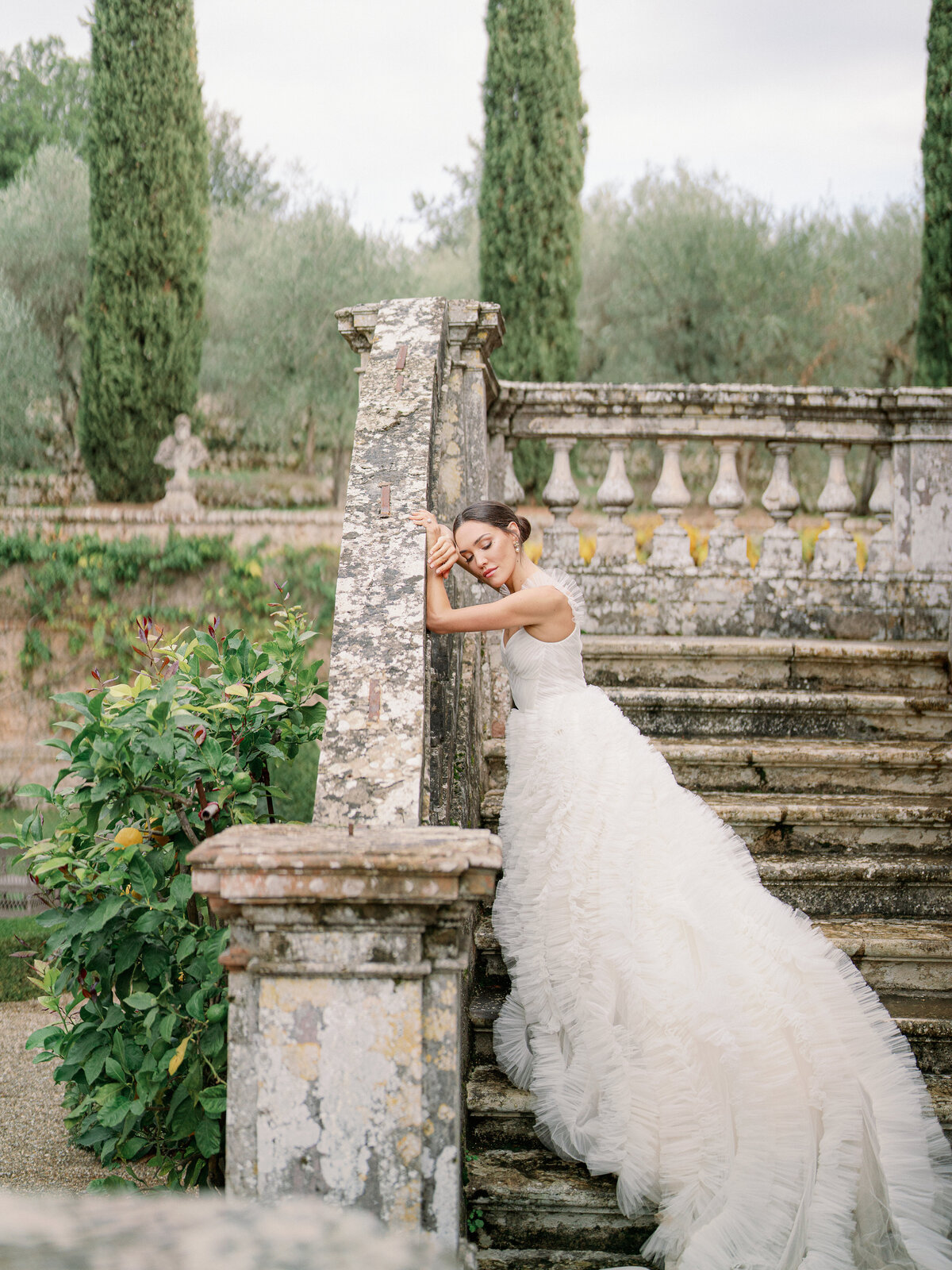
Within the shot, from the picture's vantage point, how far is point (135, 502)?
12.7 meters

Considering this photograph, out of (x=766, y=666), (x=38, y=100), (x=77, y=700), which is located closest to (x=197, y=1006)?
(x=77, y=700)

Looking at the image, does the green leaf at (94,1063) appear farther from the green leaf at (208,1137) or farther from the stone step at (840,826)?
the stone step at (840,826)

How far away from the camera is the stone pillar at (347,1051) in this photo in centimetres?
169

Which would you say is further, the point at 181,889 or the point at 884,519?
the point at 884,519

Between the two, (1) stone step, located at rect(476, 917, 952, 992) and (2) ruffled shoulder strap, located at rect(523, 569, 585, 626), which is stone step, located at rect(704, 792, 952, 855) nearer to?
(1) stone step, located at rect(476, 917, 952, 992)

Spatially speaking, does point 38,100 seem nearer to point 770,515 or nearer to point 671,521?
point 671,521

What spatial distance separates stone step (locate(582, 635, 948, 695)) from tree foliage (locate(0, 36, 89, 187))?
18090 millimetres

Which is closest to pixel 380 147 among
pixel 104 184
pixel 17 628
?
pixel 104 184

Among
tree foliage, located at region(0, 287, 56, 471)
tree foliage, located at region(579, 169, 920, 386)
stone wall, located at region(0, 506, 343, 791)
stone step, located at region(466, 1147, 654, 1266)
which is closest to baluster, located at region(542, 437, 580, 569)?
stone step, located at region(466, 1147, 654, 1266)

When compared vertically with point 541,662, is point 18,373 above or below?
above

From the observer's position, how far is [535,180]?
11492 mm

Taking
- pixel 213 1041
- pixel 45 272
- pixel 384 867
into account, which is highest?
pixel 45 272

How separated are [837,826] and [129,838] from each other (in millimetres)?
2322

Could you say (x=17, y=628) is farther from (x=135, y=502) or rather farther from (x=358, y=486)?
(x=358, y=486)
